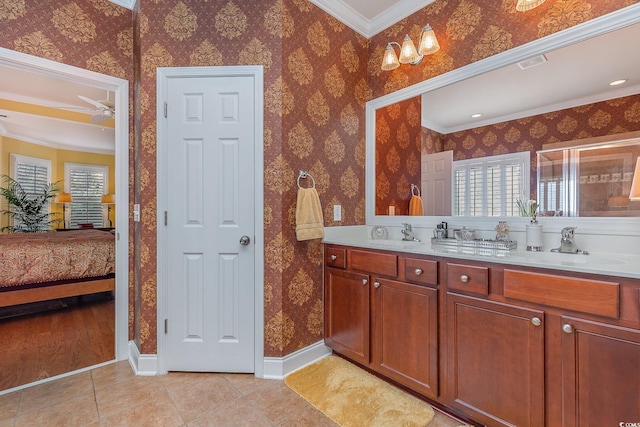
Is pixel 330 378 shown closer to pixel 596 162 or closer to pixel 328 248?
pixel 328 248

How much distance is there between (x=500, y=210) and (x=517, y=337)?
0.85m

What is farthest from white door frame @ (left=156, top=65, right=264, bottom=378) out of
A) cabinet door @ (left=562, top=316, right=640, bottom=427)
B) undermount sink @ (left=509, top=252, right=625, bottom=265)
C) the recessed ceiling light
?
the recessed ceiling light

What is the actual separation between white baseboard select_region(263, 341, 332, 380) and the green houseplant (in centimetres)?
609

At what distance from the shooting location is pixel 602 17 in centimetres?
149

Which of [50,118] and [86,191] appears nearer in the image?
[50,118]

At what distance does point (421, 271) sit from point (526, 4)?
1.63m

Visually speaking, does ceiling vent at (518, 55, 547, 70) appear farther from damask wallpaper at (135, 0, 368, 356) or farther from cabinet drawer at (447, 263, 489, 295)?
damask wallpaper at (135, 0, 368, 356)

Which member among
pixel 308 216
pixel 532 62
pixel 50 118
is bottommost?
pixel 308 216

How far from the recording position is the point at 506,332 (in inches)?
53.2

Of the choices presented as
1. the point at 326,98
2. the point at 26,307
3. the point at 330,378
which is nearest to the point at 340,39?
the point at 326,98

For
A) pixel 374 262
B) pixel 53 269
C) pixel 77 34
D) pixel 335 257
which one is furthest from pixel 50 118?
pixel 374 262

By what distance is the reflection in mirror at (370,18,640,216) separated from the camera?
1.53m

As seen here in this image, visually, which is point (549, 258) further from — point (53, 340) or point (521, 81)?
point (53, 340)

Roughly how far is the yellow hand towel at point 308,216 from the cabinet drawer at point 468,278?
0.91m
